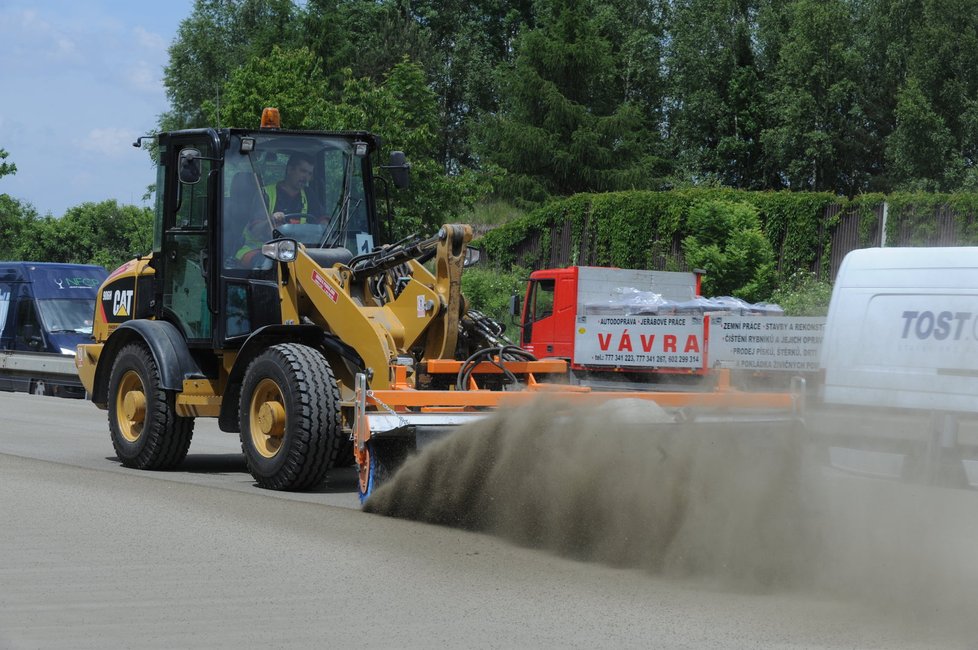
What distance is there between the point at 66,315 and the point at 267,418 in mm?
17313

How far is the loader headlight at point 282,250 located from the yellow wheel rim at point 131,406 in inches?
84.2

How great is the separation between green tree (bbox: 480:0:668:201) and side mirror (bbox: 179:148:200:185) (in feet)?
147

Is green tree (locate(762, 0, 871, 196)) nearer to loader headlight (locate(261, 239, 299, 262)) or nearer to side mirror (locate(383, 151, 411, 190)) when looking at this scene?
side mirror (locate(383, 151, 411, 190))

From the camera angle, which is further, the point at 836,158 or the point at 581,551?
the point at 836,158

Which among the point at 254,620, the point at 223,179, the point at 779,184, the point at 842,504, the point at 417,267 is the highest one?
the point at 779,184

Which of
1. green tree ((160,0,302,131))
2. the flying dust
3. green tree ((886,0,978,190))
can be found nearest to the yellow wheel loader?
the flying dust

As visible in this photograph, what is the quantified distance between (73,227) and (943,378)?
51.6 m

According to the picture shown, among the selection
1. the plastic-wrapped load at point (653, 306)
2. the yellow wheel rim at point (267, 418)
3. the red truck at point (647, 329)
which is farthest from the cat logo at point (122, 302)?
the plastic-wrapped load at point (653, 306)

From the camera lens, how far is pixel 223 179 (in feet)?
39.2

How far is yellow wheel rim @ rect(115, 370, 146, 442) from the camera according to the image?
41.3ft

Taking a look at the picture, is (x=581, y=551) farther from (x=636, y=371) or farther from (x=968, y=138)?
(x=968, y=138)

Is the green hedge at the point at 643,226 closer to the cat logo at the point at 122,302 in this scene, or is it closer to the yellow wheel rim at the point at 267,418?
the cat logo at the point at 122,302

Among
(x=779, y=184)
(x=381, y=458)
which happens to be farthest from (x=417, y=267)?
(x=779, y=184)

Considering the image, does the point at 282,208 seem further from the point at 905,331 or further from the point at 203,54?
the point at 203,54
